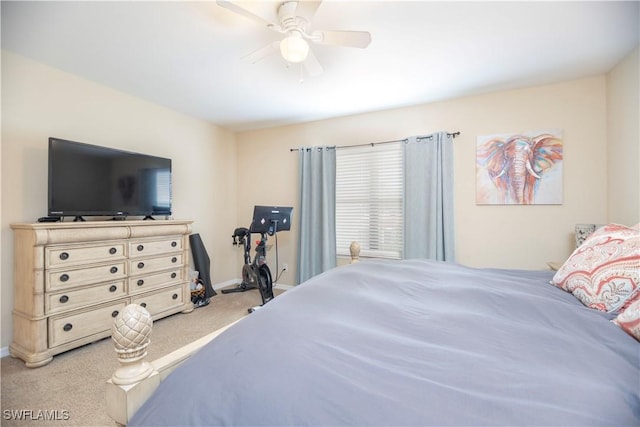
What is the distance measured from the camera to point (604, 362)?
731 millimetres

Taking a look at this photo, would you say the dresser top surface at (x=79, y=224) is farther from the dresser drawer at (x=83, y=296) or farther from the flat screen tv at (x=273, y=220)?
the flat screen tv at (x=273, y=220)

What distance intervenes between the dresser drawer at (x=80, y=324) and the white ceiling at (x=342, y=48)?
2.18 meters

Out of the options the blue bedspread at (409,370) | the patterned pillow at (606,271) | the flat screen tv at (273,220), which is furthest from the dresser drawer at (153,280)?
the patterned pillow at (606,271)

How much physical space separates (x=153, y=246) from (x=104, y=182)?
0.77 metres

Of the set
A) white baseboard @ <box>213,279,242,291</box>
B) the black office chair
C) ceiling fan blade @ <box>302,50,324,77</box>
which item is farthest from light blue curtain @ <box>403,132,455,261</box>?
white baseboard @ <box>213,279,242,291</box>

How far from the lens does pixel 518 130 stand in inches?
115

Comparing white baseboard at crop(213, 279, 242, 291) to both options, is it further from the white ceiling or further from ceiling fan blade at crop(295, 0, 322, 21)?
ceiling fan blade at crop(295, 0, 322, 21)

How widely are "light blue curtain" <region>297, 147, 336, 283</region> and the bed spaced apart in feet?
8.59

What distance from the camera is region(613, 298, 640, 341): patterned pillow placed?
884 mm

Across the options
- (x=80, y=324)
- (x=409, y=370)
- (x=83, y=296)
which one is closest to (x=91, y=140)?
(x=83, y=296)

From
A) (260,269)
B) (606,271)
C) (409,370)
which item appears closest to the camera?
(409,370)

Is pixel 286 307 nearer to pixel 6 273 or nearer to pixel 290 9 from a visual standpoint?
pixel 290 9

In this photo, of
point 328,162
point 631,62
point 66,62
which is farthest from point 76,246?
point 631,62

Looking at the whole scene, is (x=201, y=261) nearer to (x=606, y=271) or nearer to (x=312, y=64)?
(x=312, y=64)
